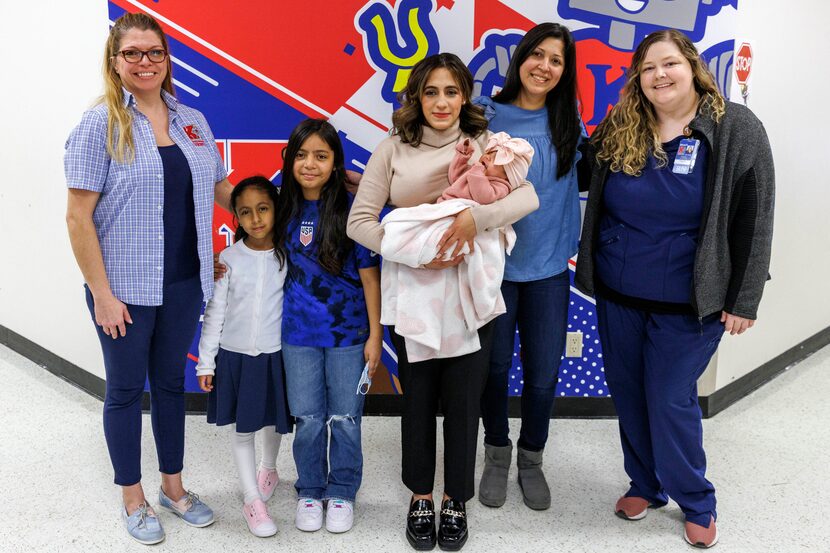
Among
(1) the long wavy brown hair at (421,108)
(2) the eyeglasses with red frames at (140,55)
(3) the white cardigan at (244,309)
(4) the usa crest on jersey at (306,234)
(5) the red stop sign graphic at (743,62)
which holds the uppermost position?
(5) the red stop sign graphic at (743,62)

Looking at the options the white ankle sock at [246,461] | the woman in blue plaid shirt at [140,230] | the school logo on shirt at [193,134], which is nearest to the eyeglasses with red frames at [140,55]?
the woman in blue plaid shirt at [140,230]

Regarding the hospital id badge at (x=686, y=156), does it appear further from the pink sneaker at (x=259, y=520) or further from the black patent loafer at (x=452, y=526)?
the pink sneaker at (x=259, y=520)

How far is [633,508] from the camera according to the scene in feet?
7.25

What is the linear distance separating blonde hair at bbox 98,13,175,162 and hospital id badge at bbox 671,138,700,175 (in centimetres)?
146

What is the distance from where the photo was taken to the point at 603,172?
200cm

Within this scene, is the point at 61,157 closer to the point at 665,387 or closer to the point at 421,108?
the point at 421,108

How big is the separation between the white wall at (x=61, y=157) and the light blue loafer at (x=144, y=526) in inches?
46.0

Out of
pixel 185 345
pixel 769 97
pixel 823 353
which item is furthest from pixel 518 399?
pixel 823 353

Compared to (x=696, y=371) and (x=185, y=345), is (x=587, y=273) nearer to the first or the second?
(x=696, y=371)

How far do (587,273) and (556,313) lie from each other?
161mm

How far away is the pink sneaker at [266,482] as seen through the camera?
2.32 meters

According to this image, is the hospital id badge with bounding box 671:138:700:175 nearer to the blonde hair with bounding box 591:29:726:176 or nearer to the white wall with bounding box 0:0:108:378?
the blonde hair with bounding box 591:29:726:176

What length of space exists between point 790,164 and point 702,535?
75.8 inches

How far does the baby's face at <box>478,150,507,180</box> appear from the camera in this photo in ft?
6.02
